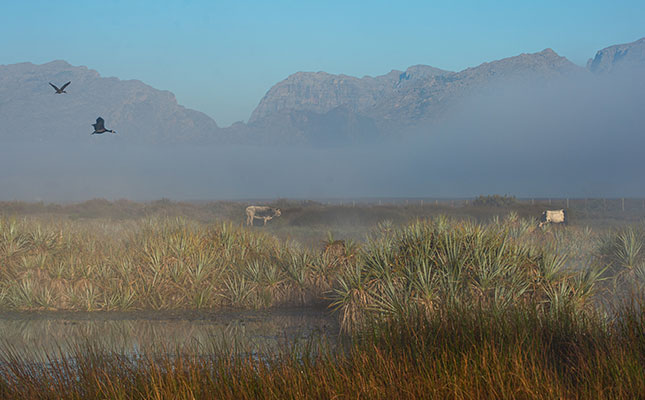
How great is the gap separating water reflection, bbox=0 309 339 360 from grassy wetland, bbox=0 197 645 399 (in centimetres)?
59

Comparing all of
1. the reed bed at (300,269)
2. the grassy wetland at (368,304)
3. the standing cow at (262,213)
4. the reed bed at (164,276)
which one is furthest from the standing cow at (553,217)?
the reed bed at (164,276)

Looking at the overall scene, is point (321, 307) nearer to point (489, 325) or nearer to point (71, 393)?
point (489, 325)

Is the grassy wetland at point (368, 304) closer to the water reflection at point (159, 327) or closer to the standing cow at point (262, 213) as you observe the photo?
the water reflection at point (159, 327)

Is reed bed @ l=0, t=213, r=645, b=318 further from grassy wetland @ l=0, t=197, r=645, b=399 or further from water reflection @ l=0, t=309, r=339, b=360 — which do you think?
water reflection @ l=0, t=309, r=339, b=360

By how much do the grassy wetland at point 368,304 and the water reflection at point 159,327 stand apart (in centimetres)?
59

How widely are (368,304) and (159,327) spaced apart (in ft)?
15.1

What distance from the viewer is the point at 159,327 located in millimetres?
12773

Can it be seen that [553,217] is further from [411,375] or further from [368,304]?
[411,375]

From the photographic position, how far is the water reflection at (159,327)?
36.3 feet

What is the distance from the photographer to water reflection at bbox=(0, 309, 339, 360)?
36.3 ft

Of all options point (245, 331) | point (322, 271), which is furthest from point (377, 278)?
point (322, 271)

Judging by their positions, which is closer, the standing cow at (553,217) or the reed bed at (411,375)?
the reed bed at (411,375)

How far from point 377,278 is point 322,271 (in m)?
3.82

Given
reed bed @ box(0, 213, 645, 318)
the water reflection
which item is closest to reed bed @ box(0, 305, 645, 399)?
reed bed @ box(0, 213, 645, 318)
